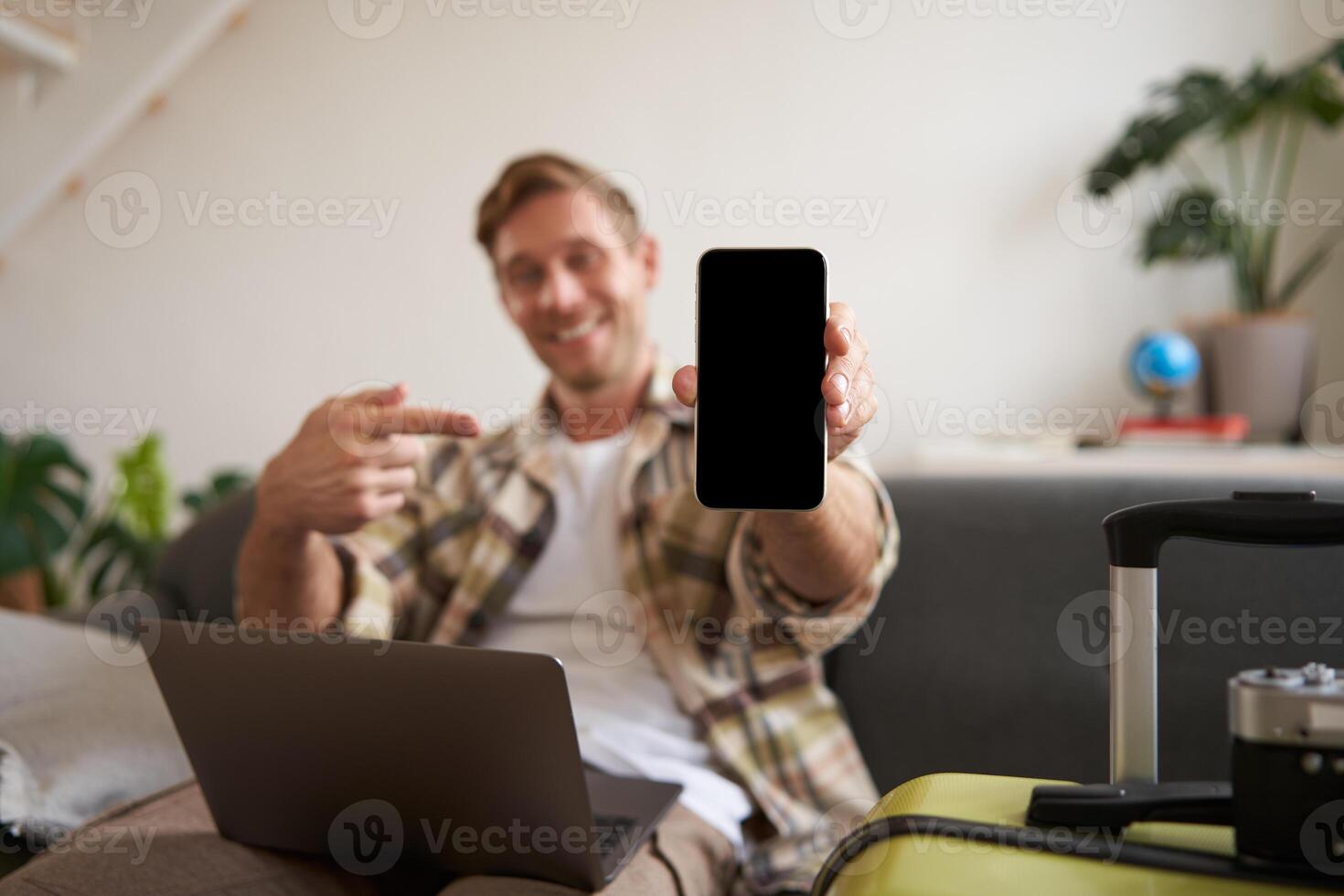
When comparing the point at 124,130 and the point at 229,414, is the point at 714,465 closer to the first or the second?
the point at 229,414

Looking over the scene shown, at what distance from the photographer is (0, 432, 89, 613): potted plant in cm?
214

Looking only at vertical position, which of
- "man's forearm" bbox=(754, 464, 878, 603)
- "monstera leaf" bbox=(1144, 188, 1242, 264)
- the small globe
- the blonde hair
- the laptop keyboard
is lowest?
the laptop keyboard

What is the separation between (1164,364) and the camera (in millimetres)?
1837

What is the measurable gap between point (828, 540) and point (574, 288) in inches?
19.7

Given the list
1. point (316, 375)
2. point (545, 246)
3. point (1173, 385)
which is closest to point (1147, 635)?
point (545, 246)

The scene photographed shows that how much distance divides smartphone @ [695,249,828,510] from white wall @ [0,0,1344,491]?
148cm

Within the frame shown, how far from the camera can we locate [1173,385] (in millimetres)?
1846

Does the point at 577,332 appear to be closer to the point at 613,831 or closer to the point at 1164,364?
the point at 613,831

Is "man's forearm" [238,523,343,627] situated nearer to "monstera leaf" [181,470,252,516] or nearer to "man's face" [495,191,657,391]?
"man's face" [495,191,657,391]

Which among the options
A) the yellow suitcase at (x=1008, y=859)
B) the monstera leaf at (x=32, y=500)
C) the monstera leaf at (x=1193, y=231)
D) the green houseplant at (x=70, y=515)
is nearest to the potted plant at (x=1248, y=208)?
the monstera leaf at (x=1193, y=231)

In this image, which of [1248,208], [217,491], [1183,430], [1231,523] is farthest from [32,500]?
[1248,208]

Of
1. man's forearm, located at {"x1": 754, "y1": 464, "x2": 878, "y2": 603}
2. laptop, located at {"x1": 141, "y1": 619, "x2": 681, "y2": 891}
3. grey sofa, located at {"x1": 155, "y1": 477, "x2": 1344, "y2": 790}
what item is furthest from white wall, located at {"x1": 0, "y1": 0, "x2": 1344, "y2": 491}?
laptop, located at {"x1": 141, "y1": 619, "x2": 681, "y2": 891}

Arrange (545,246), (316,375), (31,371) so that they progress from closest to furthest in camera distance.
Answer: (545,246), (316,375), (31,371)

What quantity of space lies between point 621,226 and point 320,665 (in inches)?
28.8
